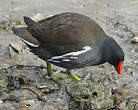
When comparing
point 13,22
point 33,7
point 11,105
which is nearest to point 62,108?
point 11,105

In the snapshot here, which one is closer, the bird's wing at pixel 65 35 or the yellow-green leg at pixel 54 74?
the bird's wing at pixel 65 35

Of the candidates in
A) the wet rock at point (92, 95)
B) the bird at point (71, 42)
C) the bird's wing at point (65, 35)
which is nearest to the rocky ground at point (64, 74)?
the wet rock at point (92, 95)

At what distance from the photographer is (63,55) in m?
4.46

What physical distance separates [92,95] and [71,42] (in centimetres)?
71

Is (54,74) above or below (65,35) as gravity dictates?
below

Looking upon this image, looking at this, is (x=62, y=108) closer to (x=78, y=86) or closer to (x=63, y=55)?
(x=78, y=86)

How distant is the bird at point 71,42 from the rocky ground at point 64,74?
34cm

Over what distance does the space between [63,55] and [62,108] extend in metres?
0.67

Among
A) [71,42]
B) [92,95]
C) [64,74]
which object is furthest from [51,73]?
[92,95]

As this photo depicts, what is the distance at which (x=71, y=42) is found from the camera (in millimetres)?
4359

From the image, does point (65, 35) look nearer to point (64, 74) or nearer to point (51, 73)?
point (51, 73)

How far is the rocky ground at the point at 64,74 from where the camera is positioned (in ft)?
14.2

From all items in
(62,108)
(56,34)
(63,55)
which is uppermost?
(56,34)

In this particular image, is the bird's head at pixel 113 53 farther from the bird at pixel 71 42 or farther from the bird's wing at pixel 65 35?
the bird's wing at pixel 65 35
